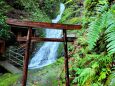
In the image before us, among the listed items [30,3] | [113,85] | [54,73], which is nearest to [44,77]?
[54,73]

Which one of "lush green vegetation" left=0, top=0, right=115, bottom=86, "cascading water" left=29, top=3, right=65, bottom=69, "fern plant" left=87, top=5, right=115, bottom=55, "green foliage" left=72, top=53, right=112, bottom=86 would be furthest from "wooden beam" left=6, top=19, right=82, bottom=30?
"cascading water" left=29, top=3, right=65, bottom=69

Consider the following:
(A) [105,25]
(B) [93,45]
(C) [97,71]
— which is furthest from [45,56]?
(A) [105,25]

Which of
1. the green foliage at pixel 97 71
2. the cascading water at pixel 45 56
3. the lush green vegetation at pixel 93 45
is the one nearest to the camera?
the lush green vegetation at pixel 93 45

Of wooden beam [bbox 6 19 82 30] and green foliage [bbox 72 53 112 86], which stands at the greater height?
wooden beam [bbox 6 19 82 30]

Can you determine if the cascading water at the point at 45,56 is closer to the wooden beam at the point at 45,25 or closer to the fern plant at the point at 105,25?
the wooden beam at the point at 45,25

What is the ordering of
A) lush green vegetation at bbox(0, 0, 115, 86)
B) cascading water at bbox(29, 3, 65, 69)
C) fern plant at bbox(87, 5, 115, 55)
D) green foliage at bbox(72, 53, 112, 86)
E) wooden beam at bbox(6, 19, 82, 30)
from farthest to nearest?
cascading water at bbox(29, 3, 65, 69) < wooden beam at bbox(6, 19, 82, 30) < green foliage at bbox(72, 53, 112, 86) < lush green vegetation at bbox(0, 0, 115, 86) < fern plant at bbox(87, 5, 115, 55)

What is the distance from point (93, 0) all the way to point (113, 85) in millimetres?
4350

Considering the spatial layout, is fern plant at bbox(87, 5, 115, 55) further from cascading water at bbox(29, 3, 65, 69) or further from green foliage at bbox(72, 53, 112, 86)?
cascading water at bbox(29, 3, 65, 69)

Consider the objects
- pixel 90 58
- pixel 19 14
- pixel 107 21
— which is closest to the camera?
pixel 107 21

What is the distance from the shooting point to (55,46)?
13570 millimetres

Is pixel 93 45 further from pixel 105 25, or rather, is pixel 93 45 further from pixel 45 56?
pixel 45 56

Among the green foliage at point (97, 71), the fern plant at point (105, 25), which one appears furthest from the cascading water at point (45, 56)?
the fern plant at point (105, 25)

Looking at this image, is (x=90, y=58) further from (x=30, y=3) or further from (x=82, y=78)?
(x=30, y=3)

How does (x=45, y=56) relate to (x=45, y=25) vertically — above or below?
below
